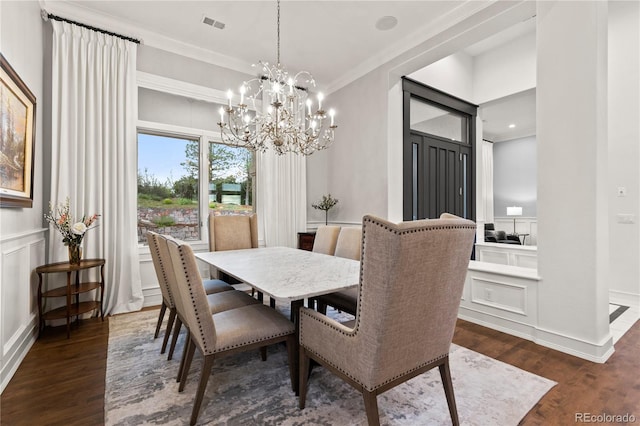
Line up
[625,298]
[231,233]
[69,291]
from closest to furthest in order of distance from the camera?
[69,291]
[231,233]
[625,298]

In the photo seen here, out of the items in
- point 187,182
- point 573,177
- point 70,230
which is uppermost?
point 187,182

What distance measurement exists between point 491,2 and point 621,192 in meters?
2.79

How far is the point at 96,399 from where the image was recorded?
1.75m

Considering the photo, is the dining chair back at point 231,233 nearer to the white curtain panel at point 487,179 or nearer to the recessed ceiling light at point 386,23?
the recessed ceiling light at point 386,23

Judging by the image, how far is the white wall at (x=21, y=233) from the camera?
1.97 metres

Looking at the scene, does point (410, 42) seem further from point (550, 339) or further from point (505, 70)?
point (550, 339)

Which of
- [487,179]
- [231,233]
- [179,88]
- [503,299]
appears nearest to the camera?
[503,299]

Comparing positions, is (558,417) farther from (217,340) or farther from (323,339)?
(217,340)

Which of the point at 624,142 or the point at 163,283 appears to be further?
the point at 624,142

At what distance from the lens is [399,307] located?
1.17 metres

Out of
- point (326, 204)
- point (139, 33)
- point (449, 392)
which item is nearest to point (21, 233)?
point (139, 33)

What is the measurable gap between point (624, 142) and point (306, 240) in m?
4.13

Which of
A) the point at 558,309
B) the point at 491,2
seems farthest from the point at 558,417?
the point at 491,2

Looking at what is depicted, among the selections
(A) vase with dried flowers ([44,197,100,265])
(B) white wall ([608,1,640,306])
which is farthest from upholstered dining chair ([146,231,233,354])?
(B) white wall ([608,1,640,306])
